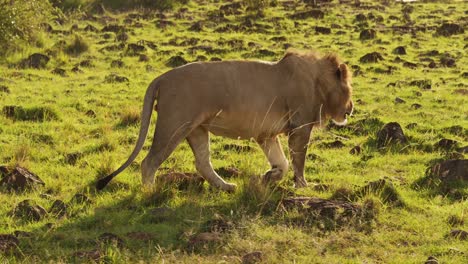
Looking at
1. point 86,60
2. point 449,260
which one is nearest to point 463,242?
point 449,260

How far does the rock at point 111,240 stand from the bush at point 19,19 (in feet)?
40.2

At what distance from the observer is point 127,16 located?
28.5m

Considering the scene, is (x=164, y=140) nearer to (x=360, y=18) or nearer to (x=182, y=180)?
(x=182, y=180)

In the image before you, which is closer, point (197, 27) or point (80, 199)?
point (80, 199)

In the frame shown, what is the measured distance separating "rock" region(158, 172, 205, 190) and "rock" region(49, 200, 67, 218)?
1.03 metres

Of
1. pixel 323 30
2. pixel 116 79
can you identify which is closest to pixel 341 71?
pixel 116 79

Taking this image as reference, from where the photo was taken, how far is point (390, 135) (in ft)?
35.1

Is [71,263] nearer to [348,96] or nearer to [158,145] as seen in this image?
[158,145]

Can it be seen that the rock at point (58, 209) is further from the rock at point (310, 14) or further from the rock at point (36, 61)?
the rock at point (310, 14)

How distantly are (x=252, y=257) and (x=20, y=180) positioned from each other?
126 inches

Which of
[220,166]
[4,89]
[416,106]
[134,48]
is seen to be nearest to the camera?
[220,166]

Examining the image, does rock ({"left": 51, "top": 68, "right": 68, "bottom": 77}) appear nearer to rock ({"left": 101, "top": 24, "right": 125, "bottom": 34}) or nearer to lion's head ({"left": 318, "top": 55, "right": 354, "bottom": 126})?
rock ({"left": 101, "top": 24, "right": 125, "bottom": 34})

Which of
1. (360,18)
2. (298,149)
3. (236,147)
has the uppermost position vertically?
(298,149)

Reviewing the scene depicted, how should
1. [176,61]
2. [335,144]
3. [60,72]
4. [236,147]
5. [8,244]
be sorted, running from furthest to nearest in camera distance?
[176,61] < [60,72] < [335,144] < [236,147] < [8,244]
